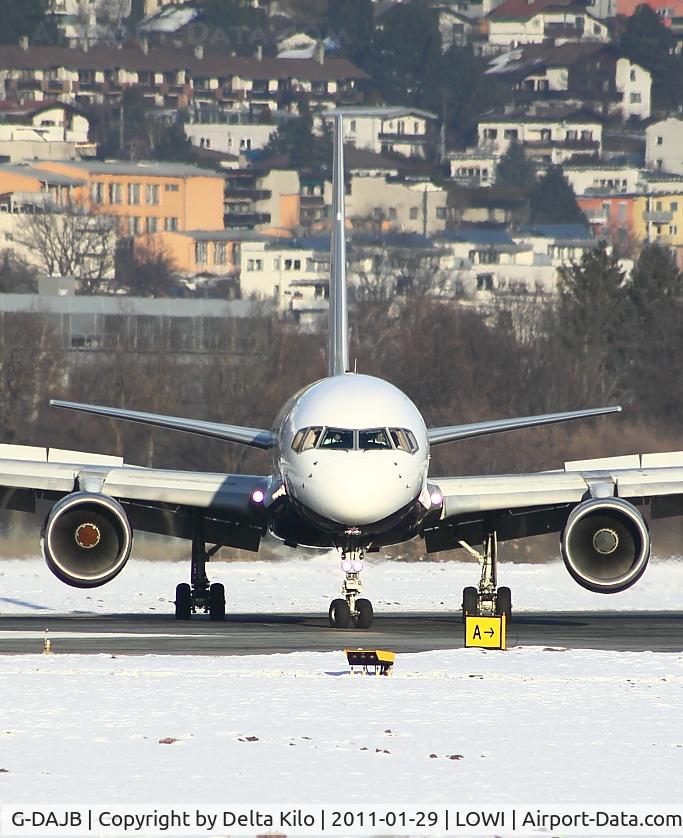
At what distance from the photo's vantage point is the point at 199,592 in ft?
120

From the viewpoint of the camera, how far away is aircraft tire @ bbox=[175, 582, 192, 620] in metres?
36.4

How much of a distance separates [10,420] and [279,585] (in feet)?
154

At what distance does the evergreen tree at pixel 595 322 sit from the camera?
370ft

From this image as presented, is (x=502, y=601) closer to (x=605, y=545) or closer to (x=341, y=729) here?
(x=605, y=545)

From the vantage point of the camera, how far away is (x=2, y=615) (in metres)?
37.9

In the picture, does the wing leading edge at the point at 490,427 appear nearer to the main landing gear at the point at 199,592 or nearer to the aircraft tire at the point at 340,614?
the aircraft tire at the point at 340,614

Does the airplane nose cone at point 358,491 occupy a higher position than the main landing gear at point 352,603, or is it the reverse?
the airplane nose cone at point 358,491

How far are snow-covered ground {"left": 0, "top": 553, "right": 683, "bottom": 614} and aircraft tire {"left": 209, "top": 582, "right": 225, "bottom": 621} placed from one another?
331 cm

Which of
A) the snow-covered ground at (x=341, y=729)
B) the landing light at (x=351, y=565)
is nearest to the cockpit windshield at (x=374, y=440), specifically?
the landing light at (x=351, y=565)

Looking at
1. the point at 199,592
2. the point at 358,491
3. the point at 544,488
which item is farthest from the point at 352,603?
the point at 199,592

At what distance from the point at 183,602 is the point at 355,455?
692cm

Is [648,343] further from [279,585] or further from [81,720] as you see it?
[81,720]

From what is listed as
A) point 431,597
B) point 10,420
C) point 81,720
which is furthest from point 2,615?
point 10,420

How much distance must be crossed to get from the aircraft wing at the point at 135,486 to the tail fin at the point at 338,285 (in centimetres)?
357
